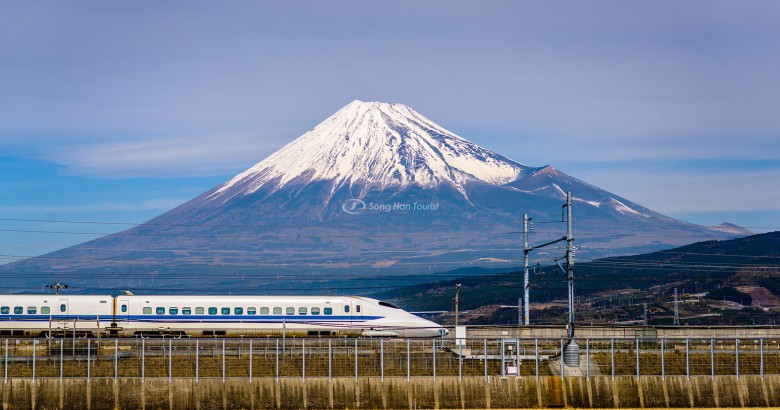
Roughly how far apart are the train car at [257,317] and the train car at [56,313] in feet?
3.75

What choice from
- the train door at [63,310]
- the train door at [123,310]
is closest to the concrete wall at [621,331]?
the train door at [123,310]

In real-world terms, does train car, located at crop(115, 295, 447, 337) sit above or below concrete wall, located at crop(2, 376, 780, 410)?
above

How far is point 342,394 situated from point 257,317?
27145 mm

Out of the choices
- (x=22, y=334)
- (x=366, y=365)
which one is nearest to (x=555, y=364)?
(x=366, y=365)

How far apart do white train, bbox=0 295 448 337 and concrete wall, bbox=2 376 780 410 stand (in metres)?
24.5

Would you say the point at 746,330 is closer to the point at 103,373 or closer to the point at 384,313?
the point at 384,313

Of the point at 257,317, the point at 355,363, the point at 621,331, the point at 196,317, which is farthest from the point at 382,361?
the point at 621,331

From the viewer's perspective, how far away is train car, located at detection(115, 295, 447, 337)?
79375mm

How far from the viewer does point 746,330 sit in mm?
81062

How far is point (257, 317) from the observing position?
8031 cm

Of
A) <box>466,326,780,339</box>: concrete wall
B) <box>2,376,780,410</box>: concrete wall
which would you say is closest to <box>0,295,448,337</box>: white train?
<box>466,326,780,339</box>: concrete wall

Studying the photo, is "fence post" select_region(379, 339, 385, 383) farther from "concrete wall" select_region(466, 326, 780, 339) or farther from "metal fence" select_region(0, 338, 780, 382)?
"concrete wall" select_region(466, 326, 780, 339)

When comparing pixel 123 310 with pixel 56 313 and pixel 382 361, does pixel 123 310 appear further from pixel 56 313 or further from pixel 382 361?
pixel 382 361

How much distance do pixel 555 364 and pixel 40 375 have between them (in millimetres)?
25753
